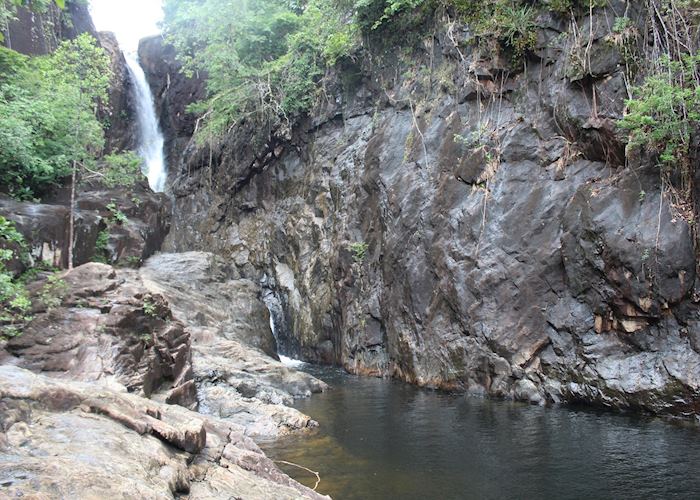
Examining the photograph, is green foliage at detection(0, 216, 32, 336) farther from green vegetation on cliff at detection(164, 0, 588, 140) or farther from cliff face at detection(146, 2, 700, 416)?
green vegetation on cliff at detection(164, 0, 588, 140)

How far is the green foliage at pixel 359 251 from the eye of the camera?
17.4m

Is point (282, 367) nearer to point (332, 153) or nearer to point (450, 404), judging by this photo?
point (450, 404)

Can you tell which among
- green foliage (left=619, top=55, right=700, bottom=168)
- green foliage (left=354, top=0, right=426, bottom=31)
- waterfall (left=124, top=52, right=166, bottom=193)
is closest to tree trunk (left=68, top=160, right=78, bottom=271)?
green foliage (left=354, top=0, right=426, bottom=31)

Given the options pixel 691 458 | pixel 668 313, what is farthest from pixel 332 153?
pixel 691 458

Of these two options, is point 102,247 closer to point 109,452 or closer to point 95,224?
point 95,224

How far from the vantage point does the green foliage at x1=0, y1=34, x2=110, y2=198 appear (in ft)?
42.3

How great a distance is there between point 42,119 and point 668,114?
14535 mm

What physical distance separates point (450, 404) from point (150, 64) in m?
25.8

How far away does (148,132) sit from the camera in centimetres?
2847

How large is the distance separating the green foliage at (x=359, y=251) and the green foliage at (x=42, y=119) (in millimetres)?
8522

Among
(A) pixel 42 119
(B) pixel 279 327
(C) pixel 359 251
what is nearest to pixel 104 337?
(A) pixel 42 119

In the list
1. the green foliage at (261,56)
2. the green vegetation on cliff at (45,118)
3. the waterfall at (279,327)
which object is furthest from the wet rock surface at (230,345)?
the green foliage at (261,56)

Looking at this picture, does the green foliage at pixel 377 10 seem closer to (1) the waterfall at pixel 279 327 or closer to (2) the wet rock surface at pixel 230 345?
(2) the wet rock surface at pixel 230 345

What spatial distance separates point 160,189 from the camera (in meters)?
27.0
